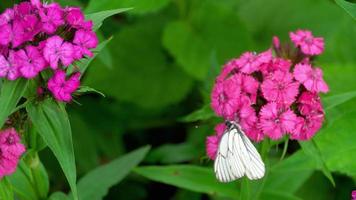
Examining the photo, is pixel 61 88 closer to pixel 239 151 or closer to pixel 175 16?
pixel 239 151

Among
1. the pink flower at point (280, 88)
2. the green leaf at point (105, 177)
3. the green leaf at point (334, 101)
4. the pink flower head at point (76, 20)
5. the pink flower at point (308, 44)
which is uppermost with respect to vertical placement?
the pink flower head at point (76, 20)

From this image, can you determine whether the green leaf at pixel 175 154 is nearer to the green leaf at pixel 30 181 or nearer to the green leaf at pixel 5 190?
the green leaf at pixel 30 181

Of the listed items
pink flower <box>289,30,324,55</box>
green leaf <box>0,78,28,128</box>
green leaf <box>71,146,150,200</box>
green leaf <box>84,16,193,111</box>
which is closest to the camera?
green leaf <box>0,78,28,128</box>

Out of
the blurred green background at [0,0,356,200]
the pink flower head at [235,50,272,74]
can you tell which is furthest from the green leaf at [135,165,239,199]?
the pink flower head at [235,50,272,74]

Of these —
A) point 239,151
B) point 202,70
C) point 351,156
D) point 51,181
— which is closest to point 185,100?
point 202,70

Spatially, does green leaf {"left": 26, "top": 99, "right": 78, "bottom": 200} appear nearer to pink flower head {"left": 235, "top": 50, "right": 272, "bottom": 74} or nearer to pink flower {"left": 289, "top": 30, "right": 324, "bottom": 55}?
pink flower head {"left": 235, "top": 50, "right": 272, "bottom": 74}

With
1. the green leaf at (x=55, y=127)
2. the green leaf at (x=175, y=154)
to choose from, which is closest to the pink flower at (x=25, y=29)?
the green leaf at (x=55, y=127)
